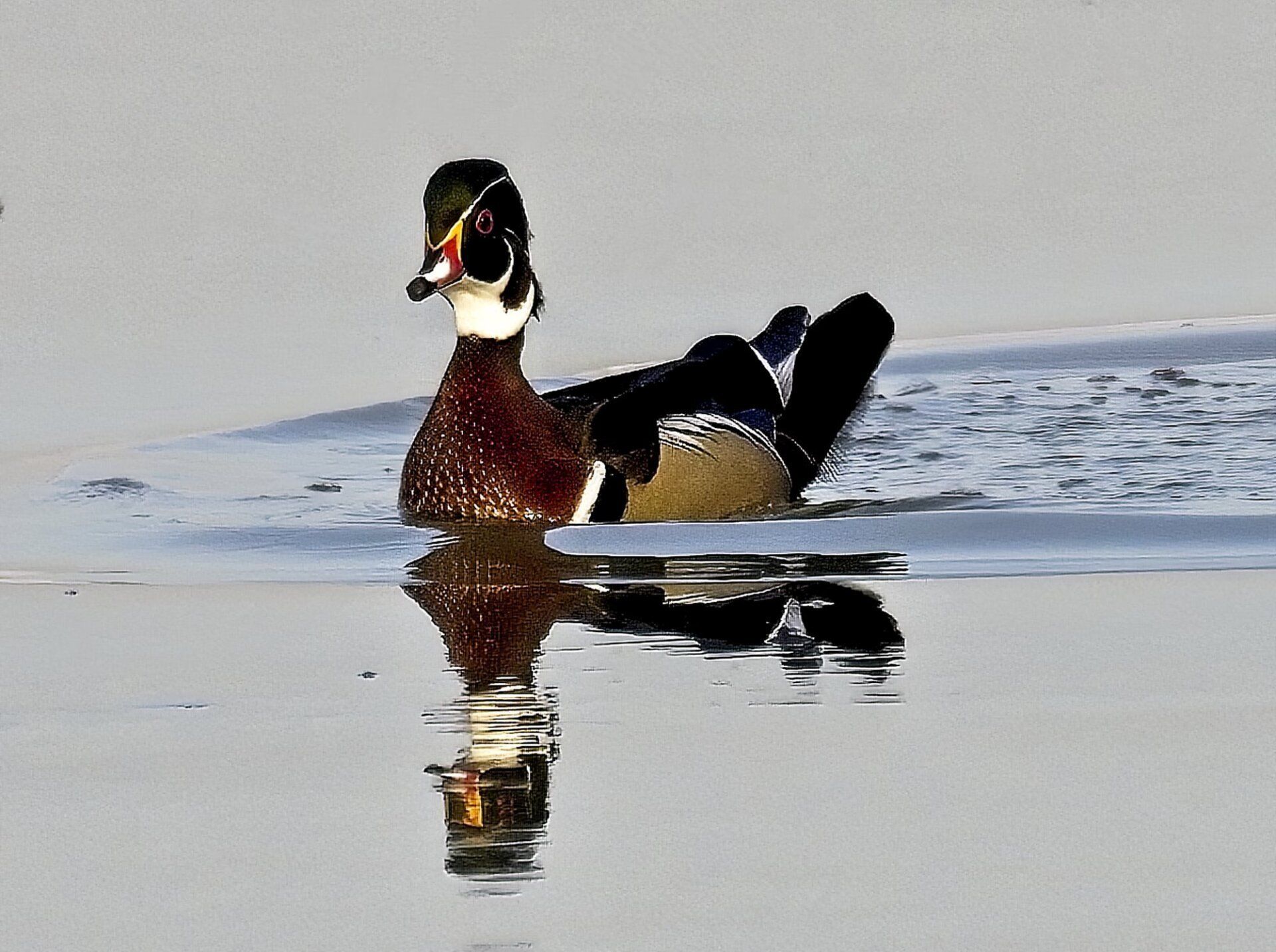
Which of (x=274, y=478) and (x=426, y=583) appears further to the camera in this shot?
(x=274, y=478)

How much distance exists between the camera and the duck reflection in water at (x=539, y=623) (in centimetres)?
510

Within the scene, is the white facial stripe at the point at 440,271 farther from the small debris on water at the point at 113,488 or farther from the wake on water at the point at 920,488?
the small debris on water at the point at 113,488

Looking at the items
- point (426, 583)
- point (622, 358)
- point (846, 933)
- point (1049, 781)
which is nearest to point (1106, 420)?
point (622, 358)

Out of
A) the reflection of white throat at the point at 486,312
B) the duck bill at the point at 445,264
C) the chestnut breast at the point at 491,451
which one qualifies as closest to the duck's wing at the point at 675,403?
the chestnut breast at the point at 491,451

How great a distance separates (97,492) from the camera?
894 cm

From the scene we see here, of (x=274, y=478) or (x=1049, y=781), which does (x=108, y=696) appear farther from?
(x=274, y=478)

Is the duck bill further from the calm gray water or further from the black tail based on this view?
the black tail

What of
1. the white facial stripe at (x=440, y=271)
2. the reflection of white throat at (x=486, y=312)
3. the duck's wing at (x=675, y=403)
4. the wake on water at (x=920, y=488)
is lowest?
the wake on water at (x=920, y=488)

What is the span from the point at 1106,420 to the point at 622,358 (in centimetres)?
206

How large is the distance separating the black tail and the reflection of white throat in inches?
54.3

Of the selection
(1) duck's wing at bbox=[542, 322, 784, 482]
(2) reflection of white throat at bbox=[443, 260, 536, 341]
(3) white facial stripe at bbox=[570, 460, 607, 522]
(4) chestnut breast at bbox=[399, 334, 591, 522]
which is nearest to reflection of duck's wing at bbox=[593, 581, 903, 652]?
(3) white facial stripe at bbox=[570, 460, 607, 522]

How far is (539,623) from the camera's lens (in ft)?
22.2

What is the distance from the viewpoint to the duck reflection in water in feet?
16.7

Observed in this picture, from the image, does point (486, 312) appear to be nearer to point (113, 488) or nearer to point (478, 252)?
point (478, 252)
